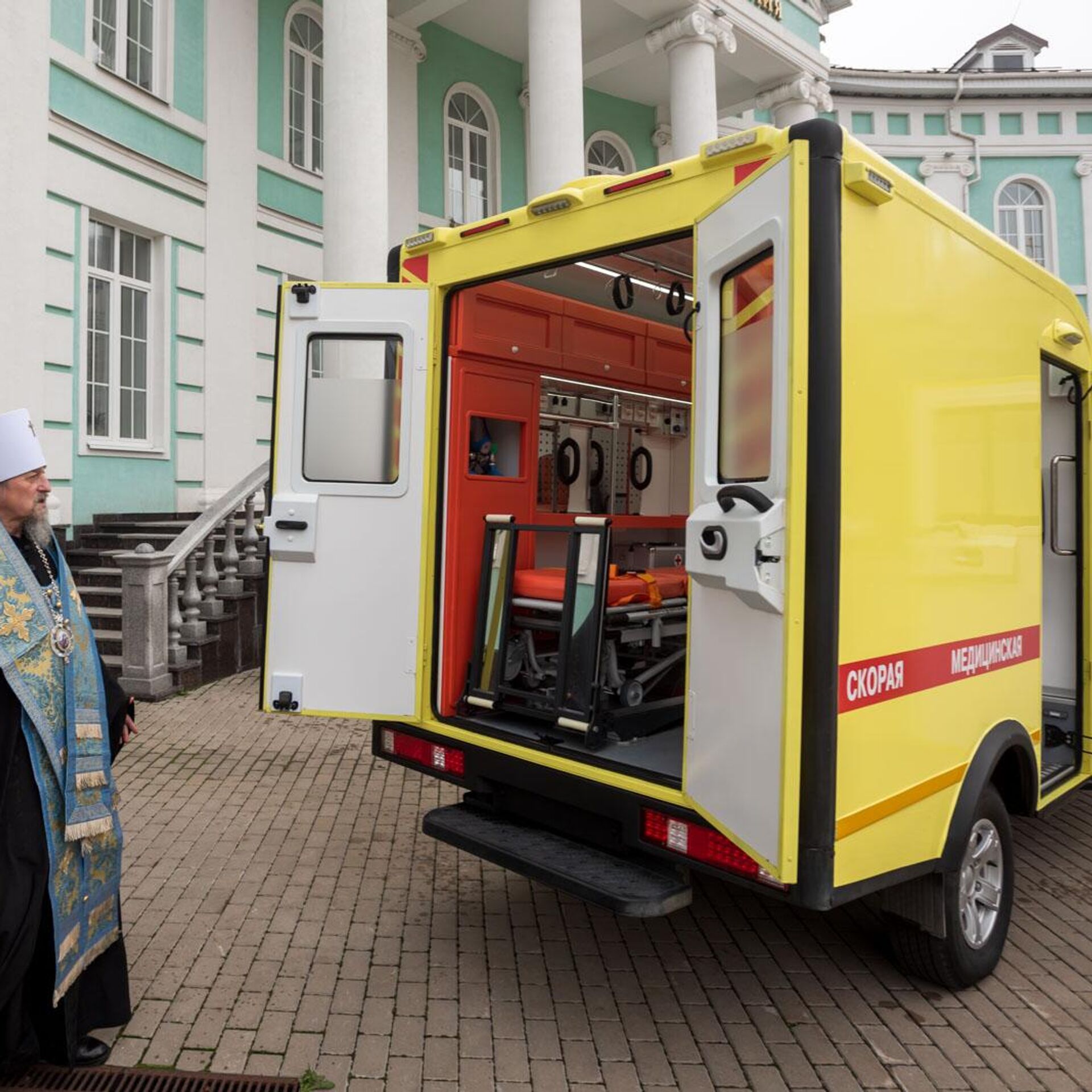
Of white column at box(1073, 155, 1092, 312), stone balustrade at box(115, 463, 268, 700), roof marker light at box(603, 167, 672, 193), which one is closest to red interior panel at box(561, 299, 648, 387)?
roof marker light at box(603, 167, 672, 193)

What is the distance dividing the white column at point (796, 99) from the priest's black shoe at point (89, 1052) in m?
15.2

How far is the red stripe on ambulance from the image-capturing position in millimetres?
2689

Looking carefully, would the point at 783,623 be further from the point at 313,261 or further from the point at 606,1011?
the point at 313,261

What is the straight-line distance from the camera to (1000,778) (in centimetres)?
383

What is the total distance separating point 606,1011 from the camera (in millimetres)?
3289

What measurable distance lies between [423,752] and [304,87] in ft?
35.4

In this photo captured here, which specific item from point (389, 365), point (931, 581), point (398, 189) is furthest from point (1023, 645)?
point (398, 189)

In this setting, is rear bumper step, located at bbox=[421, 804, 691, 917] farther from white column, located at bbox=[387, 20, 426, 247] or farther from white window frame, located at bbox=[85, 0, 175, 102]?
white column, located at bbox=[387, 20, 426, 247]

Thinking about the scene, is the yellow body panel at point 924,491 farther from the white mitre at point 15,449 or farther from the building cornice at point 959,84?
the building cornice at point 959,84

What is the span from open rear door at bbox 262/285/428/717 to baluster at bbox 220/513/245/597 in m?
4.78

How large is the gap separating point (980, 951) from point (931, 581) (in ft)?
4.58

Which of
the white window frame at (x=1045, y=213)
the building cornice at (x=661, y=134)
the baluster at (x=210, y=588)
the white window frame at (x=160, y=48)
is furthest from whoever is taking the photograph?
the white window frame at (x=1045, y=213)

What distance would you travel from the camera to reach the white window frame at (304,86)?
1192 cm

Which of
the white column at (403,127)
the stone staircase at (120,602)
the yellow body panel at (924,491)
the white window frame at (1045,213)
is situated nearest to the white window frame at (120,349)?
the stone staircase at (120,602)
